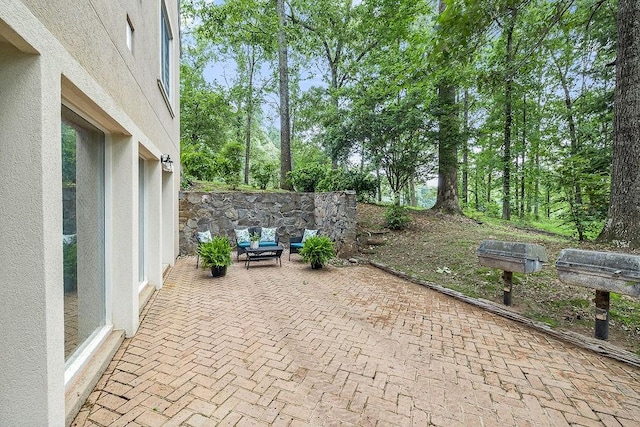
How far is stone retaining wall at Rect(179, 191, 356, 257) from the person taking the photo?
25.0 ft

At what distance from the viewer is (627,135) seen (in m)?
4.58

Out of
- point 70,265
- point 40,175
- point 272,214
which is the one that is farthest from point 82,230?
point 272,214

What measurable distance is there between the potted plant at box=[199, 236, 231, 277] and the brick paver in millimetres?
1410

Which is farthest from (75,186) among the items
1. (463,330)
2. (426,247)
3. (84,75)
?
(426,247)

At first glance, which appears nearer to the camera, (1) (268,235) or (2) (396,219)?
(1) (268,235)

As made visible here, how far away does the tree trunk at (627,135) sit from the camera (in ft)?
14.8

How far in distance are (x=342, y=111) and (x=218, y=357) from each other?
25.4ft

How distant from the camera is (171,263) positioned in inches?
→ 263

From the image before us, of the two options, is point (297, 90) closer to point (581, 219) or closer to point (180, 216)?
point (180, 216)

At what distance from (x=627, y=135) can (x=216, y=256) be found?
7.24m

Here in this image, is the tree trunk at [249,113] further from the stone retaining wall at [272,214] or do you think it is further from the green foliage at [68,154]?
the green foliage at [68,154]

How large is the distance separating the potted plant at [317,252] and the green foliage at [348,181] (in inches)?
112

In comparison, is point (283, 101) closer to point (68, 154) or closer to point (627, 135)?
point (627, 135)

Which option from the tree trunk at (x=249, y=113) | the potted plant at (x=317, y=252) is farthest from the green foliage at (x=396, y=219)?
the tree trunk at (x=249, y=113)
